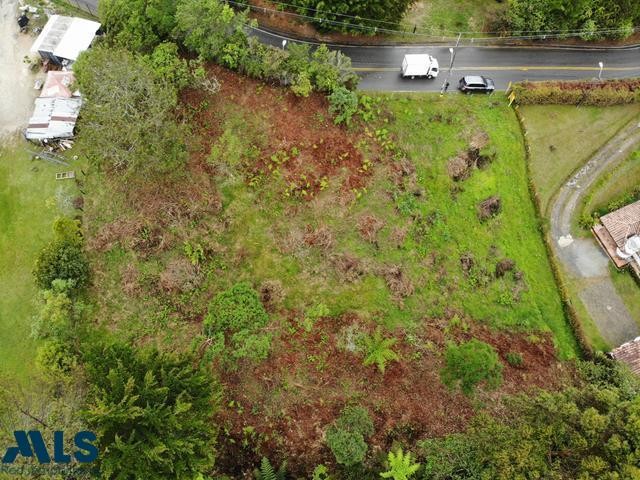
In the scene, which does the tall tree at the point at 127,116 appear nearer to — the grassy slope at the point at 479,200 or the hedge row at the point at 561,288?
the grassy slope at the point at 479,200

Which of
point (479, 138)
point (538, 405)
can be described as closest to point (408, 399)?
point (538, 405)

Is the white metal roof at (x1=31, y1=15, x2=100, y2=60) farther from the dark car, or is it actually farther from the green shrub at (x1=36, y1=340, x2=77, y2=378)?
the dark car

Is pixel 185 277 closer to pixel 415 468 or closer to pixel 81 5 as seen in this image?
pixel 415 468

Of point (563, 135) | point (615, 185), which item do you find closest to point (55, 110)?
point (563, 135)

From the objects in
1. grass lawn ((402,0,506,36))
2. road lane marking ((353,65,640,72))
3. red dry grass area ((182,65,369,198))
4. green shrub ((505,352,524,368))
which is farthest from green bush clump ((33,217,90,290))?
grass lawn ((402,0,506,36))

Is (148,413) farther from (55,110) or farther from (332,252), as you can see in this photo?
(55,110)

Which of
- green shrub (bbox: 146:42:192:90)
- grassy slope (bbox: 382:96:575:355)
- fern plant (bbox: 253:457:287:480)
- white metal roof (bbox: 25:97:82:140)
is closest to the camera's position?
fern plant (bbox: 253:457:287:480)

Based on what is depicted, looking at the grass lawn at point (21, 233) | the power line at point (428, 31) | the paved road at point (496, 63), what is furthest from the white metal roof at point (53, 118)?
the paved road at point (496, 63)
